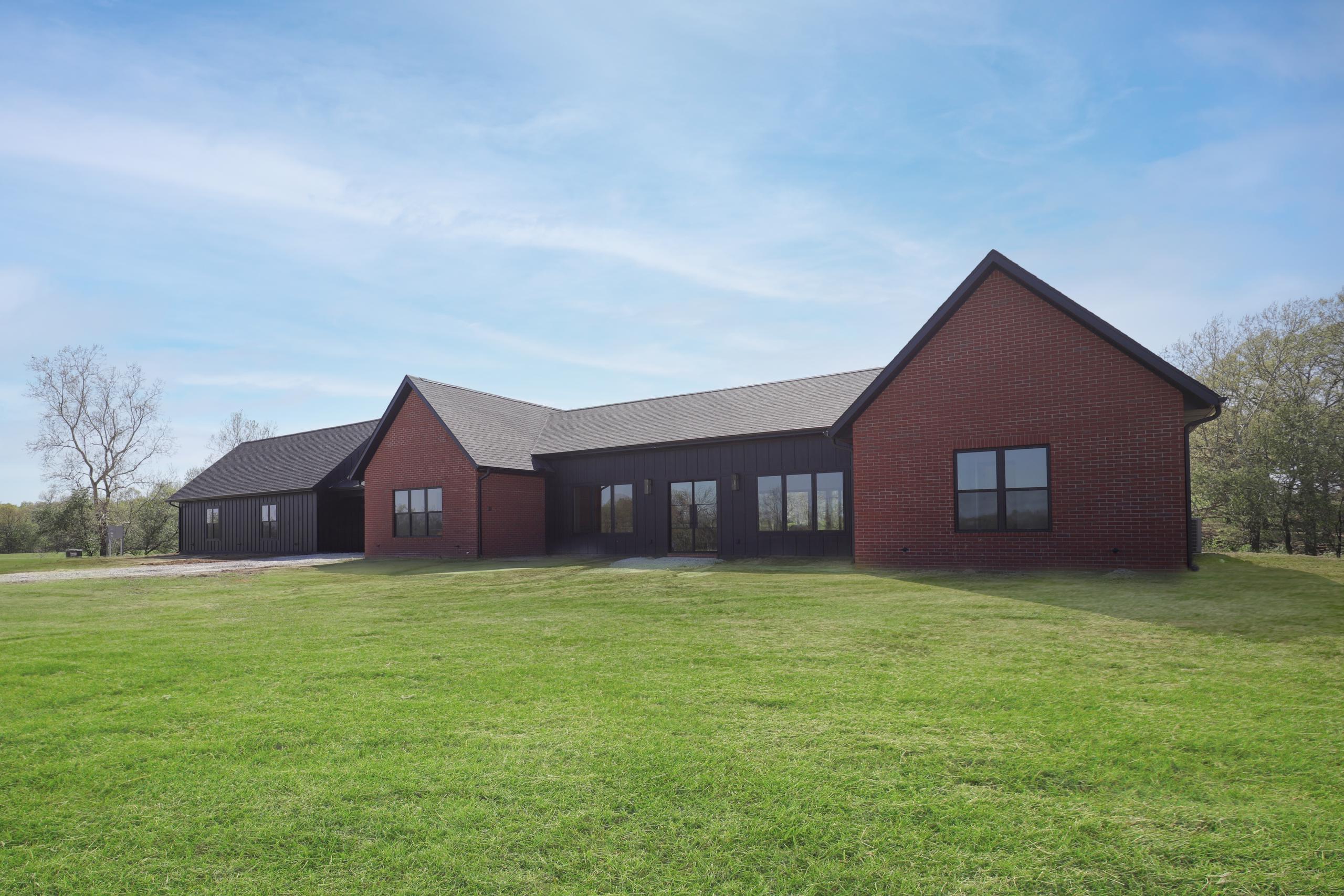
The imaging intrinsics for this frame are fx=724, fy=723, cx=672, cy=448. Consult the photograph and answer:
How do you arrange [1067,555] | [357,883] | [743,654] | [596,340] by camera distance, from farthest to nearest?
[596,340]
[1067,555]
[743,654]
[357,883]

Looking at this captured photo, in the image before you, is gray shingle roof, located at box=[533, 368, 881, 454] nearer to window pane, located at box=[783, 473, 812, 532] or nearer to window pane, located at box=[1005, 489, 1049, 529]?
window pane, located at box=[783, 473, 812, 532]

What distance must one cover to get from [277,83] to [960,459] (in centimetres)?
1382

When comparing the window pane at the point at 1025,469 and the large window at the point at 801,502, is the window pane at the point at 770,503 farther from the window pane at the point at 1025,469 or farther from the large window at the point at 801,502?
the window pane at the point at 1025,469

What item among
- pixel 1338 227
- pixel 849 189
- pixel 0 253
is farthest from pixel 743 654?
pixel 1338 227

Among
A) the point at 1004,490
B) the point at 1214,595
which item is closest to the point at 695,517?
the point at 1004,490

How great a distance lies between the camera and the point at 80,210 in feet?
43.2

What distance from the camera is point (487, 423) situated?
2481cm

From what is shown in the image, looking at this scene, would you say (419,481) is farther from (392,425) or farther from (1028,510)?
(1028,510)

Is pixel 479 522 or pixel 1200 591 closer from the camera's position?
pixel 1200 591

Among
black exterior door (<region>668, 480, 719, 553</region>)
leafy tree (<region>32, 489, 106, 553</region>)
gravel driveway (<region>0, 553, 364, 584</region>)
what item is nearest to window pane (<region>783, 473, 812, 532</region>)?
black exterior door (<region>668, 480, 719, 553</region>)

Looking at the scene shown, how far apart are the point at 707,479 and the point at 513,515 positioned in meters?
6.68

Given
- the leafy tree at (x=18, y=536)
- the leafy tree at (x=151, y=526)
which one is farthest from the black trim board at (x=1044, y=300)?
the leafy tree at (x=18, y=536)

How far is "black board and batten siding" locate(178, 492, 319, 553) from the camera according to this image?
1147 inches

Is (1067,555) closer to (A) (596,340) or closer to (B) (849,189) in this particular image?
(B) (849,189)
